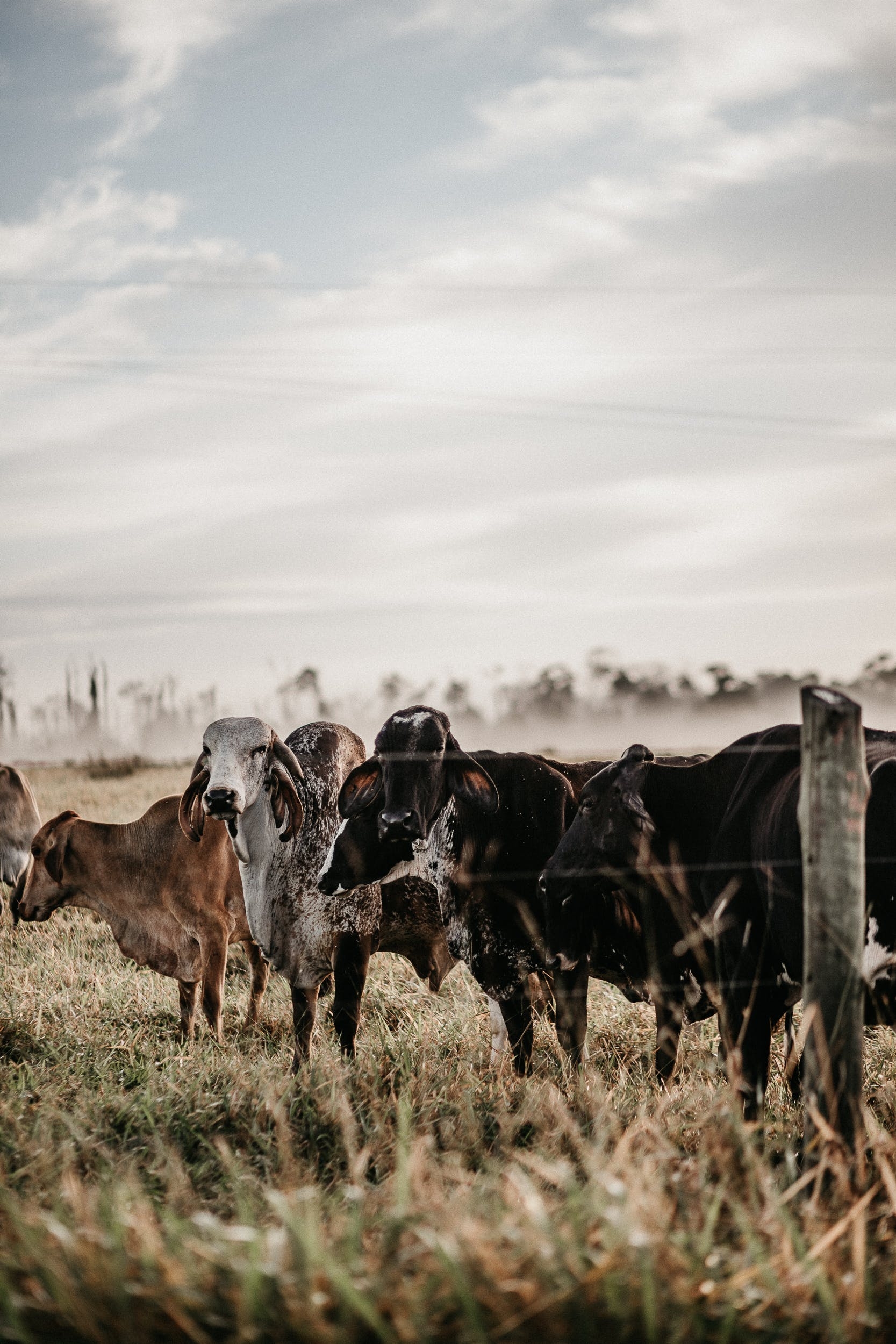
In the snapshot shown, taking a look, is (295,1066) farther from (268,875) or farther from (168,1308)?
(168,1308)

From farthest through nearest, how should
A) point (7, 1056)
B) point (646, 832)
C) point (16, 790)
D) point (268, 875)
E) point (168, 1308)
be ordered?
1. point (16, 790)
2. point (268, 875)
3. point (7, 1056)
4. point (646, 832)
5. point (168, 1308)

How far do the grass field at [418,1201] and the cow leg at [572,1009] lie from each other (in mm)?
148

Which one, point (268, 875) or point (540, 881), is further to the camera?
point (268, 875)

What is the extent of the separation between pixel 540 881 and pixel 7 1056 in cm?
299

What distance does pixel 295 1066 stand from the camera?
582 cm

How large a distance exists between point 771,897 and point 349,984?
265 centimetres

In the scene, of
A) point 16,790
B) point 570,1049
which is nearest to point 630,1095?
point 570,1049

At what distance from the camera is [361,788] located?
625 cm

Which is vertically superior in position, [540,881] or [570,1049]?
[540,881]

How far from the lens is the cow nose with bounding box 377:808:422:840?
5.75m

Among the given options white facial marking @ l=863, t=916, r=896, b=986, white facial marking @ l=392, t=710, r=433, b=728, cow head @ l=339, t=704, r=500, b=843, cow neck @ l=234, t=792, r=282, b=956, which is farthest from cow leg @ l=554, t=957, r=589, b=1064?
cow neck @ l=234, t=792, r=282, b=956

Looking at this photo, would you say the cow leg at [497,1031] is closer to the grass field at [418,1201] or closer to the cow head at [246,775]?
the grass field at [418,1201]

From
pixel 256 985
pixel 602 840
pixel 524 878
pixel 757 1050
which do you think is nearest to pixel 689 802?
pixel 602 840

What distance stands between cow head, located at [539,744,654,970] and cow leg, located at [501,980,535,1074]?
2.02 feet
